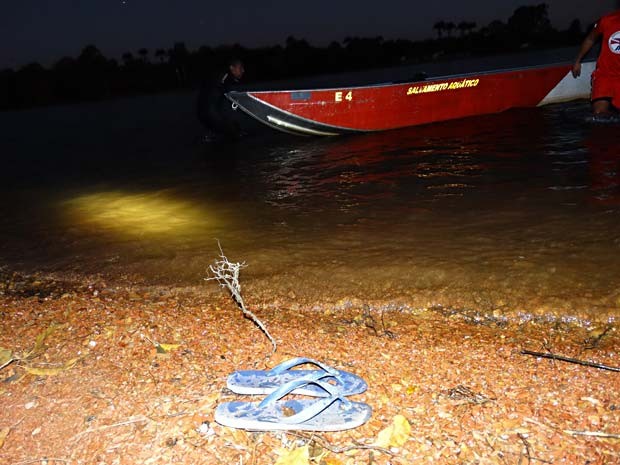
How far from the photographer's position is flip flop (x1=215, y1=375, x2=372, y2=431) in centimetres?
197

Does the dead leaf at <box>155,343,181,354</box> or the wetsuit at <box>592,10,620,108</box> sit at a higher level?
the wetsuit at <box>592,10,620,108</box>

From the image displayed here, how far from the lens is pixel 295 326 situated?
3.01 meters

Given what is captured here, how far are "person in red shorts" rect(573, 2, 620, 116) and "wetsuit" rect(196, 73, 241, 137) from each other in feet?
23.4

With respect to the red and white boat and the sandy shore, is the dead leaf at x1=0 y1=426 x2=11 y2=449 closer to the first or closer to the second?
the sandy shore

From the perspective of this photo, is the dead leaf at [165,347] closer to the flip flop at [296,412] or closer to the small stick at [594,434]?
the flip flop at [296,412]

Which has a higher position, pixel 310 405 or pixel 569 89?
pixel 569 89

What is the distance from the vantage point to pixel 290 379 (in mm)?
2352

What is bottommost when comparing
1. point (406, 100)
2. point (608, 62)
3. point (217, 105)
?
point (406, 100)

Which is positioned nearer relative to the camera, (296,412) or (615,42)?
(296,412)

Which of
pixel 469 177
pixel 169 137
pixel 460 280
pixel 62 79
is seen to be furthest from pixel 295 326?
pixel 62 79

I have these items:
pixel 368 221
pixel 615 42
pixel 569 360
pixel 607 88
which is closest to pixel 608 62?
pixel 615 42

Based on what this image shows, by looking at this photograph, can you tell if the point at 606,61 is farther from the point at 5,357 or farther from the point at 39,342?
the point at 5,357

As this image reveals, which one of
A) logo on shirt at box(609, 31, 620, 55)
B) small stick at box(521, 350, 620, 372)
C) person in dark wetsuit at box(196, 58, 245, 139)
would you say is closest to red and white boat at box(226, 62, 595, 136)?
person in dark wetsuit at box(196, 58, 245, 139)

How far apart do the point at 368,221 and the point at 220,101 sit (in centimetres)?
744
